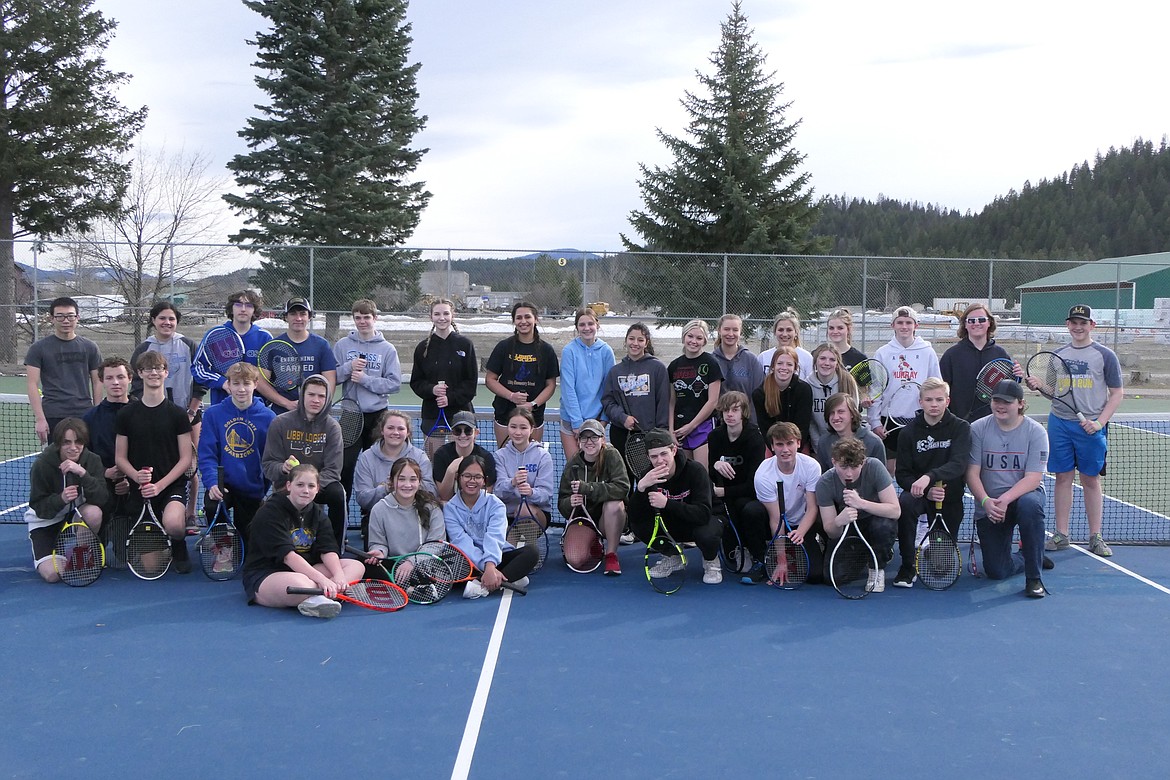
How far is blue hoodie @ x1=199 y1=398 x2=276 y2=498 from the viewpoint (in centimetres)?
634

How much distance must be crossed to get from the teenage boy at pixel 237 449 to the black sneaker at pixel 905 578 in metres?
4.29

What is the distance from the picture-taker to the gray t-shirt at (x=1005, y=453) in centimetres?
615

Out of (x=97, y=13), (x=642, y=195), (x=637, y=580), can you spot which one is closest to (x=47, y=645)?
(x=637, y=580)

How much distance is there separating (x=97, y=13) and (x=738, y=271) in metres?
16.8

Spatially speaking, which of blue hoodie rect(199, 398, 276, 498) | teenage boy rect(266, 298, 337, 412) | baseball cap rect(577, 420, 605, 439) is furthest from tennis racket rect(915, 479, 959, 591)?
blue hoodie rect(199, 398, 276, 498)

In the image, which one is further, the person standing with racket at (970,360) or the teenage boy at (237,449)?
the person standing with racket at (970,360)

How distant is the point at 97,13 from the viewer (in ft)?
72.7

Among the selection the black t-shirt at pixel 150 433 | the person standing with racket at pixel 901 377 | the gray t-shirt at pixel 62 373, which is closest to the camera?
the black t-shirt at pixel 150 433

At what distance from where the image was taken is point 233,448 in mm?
6371

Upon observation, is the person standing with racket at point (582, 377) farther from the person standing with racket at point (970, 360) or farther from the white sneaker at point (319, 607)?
the person standing with racket at point (970, 360)

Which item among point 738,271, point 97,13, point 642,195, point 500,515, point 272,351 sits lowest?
point 500,515

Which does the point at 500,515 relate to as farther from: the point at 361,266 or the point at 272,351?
the point at 361,266

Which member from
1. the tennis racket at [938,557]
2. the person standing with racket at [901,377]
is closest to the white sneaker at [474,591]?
the tennis racket at [938,557]

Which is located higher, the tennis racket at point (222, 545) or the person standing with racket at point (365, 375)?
the person standing with racket at point (365, 375)
